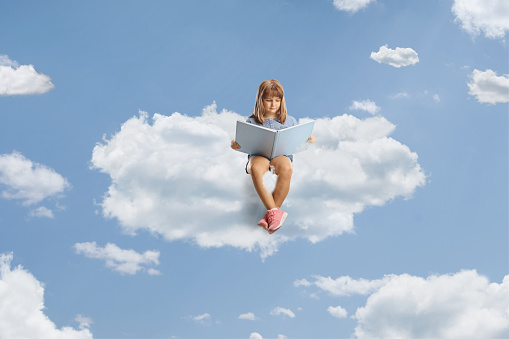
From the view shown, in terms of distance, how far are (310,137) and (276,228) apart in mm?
1311

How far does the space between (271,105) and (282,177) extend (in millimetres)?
959

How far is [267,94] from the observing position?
277 inches

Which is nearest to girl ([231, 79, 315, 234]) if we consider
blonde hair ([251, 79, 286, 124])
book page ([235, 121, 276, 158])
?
blonde hair ([251, 79, 286, 124])

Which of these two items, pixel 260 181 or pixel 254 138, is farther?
pixel 260 181

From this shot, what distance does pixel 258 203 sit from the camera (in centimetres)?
737

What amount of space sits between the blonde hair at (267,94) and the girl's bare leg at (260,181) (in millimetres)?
573

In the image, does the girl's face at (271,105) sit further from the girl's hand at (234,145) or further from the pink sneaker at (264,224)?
the pink sneaker at (264,224)

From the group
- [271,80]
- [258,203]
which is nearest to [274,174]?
[258,203]

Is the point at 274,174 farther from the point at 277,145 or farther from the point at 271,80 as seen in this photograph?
the point at 271,80

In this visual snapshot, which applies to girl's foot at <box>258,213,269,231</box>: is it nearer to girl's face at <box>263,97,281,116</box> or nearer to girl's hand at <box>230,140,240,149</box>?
girl's hand at <box>230,140,240,149</box>

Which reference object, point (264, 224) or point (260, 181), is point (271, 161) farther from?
point (264, 224)

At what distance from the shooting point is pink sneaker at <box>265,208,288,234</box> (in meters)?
6.79

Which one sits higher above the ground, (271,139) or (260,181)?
(271,139)

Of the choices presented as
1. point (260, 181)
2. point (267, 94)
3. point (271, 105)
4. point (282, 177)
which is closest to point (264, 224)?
point (260, 181)
